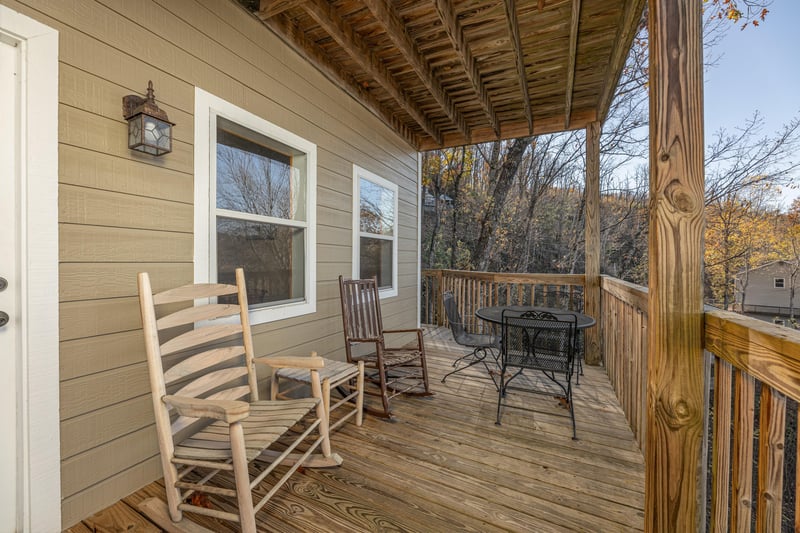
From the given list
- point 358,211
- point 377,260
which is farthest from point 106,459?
point 377,260

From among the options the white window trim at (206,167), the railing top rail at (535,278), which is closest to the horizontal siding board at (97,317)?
the white window trim at (206,167)

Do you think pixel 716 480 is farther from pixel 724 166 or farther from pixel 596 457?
pixel 724 166

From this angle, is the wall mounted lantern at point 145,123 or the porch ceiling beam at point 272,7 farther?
the porch ceiling beam at point 272,7

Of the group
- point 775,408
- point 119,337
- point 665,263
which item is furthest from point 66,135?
point 775,408

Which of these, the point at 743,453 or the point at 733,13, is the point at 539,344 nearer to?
the point at 743,453

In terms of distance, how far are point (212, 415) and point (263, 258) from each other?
1.32 m

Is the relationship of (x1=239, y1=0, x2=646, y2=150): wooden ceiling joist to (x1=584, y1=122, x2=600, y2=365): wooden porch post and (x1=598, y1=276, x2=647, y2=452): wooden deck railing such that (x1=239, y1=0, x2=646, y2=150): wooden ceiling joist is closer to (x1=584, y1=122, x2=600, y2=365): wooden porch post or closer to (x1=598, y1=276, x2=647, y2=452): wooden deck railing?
(x1=584, y1=122, x2=600, y2=365): wooden porch post

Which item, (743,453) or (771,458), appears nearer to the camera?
(771,458)

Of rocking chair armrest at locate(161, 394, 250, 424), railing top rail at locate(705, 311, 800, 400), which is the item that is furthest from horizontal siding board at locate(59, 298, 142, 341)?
railing top rail at locate(705, 311, 800, 400)

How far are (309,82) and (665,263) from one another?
2854mm

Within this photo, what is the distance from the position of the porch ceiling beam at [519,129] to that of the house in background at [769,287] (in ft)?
23.0

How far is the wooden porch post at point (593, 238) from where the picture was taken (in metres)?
3.91

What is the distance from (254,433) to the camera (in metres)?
1.53

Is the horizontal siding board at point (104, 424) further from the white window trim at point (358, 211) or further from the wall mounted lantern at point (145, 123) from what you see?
the white window trim at point (358, 211)
